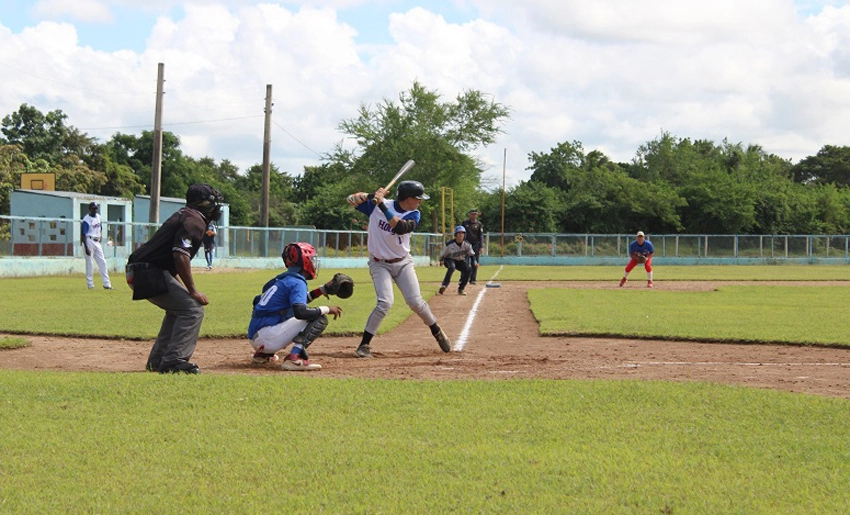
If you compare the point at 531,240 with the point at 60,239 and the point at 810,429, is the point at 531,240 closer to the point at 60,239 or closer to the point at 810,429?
the point at 60,239

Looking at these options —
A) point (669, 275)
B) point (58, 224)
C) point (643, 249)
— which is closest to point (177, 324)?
point (643, 249)

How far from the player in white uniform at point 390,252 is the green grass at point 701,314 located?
11.0 feet

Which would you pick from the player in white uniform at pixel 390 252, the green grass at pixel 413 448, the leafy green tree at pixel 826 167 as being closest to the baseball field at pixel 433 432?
the green grass at pixel 413 448

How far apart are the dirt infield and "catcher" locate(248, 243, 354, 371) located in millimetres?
251

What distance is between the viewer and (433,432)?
5520 mm

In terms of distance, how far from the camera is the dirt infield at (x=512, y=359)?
844 centimetres

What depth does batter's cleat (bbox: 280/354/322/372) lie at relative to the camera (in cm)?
872

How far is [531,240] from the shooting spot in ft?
213

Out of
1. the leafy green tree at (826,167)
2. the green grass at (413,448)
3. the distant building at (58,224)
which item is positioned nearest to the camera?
the green grass at (413,448)

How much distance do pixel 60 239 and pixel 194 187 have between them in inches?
1024

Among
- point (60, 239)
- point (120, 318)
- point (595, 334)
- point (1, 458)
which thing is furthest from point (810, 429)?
point (60, 239)

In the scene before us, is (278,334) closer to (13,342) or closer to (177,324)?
(177,324)

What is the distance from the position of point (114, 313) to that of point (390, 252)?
22.3 feet

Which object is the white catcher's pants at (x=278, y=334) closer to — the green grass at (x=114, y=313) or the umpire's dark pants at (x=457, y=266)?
the green grass at (x=114, y=313)
